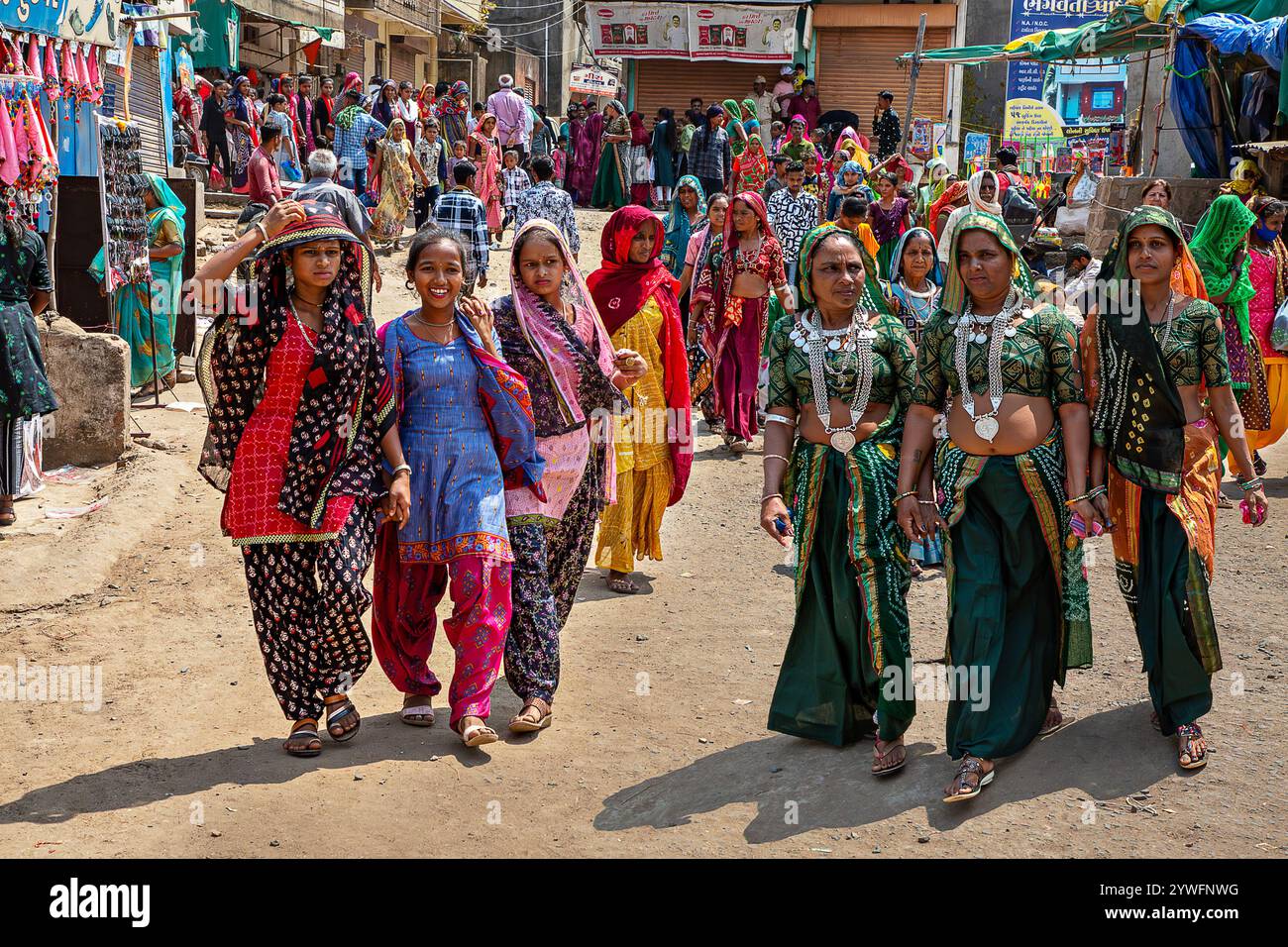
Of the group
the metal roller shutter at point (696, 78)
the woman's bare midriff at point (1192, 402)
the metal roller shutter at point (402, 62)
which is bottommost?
the woman's bare midriff at point (1192, 402)

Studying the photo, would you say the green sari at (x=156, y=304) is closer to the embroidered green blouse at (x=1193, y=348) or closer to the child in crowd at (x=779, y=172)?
the child in crowd at (x=779, y=172)

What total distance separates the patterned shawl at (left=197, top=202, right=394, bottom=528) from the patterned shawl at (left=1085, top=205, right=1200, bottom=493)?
7.51 feet

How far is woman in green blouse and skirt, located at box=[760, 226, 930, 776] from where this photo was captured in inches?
165

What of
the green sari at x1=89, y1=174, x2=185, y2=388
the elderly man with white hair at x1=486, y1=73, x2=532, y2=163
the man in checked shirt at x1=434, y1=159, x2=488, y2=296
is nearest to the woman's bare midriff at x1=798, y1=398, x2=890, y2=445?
the green sari at x1=89, y1=174, x2=185, y2=388

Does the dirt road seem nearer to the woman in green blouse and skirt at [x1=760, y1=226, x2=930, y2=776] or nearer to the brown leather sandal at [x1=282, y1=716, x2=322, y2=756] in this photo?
the brown leather sandal at [x1=282, y1=716, x2=322, y2=756]

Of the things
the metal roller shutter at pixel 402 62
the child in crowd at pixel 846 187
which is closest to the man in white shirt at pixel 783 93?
the child in crowd at pixel 846 187

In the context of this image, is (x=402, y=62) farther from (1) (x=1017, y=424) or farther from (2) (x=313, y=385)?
(1) (x=1017, y=424)

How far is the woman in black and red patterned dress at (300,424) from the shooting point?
4.38m

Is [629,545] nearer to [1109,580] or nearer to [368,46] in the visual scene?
[1109,580]

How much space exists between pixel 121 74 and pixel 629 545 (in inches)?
295

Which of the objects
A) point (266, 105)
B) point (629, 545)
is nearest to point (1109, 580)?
point (629, 545)

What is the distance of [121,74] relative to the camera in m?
11.5

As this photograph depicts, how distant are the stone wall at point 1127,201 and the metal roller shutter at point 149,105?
421 inches

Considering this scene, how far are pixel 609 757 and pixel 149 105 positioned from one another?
11872 mm
